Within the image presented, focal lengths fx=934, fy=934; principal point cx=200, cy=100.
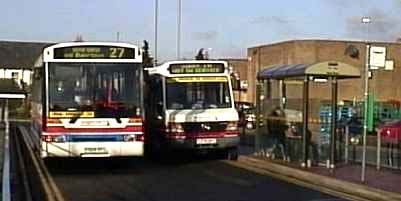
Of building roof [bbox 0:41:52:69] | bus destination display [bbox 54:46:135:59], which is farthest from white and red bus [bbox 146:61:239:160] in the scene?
building roof [bbox 0:41:52:69]

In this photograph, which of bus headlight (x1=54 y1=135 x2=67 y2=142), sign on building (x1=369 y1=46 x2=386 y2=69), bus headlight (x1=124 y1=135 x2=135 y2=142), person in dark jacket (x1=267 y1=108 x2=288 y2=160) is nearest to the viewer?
sign on building (x1=369 y1=46 x2=386 y2=69)

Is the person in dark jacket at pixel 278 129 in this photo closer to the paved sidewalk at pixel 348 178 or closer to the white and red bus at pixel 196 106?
the paved sidewalk at pixel 348 178

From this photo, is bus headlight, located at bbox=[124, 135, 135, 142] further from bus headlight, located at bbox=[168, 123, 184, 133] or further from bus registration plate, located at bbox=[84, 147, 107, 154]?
bus headlight, located at bbox=[168, 123, 184, 133]

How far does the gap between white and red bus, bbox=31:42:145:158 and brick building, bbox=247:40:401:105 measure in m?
51.3

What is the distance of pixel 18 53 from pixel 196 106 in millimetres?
106685

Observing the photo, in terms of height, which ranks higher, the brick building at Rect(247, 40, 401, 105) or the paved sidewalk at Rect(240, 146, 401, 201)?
the brick building at Rect(247, 40, 401, 105)

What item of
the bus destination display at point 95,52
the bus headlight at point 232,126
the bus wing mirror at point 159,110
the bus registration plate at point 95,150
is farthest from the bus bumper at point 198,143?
the bus destination display at point 95,52

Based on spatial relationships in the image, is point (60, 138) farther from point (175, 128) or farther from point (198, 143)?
point (198, 143)

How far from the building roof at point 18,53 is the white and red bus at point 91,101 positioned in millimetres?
105688

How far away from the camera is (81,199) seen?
55.1 ft

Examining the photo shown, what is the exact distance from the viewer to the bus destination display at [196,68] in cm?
2641

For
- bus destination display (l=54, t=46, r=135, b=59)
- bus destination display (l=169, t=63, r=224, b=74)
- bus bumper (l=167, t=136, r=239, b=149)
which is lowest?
bus bumper (l=167, t=136, r=239, b=149)

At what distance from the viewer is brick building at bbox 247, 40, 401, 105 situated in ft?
249

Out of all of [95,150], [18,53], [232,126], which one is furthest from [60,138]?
[18,53]
